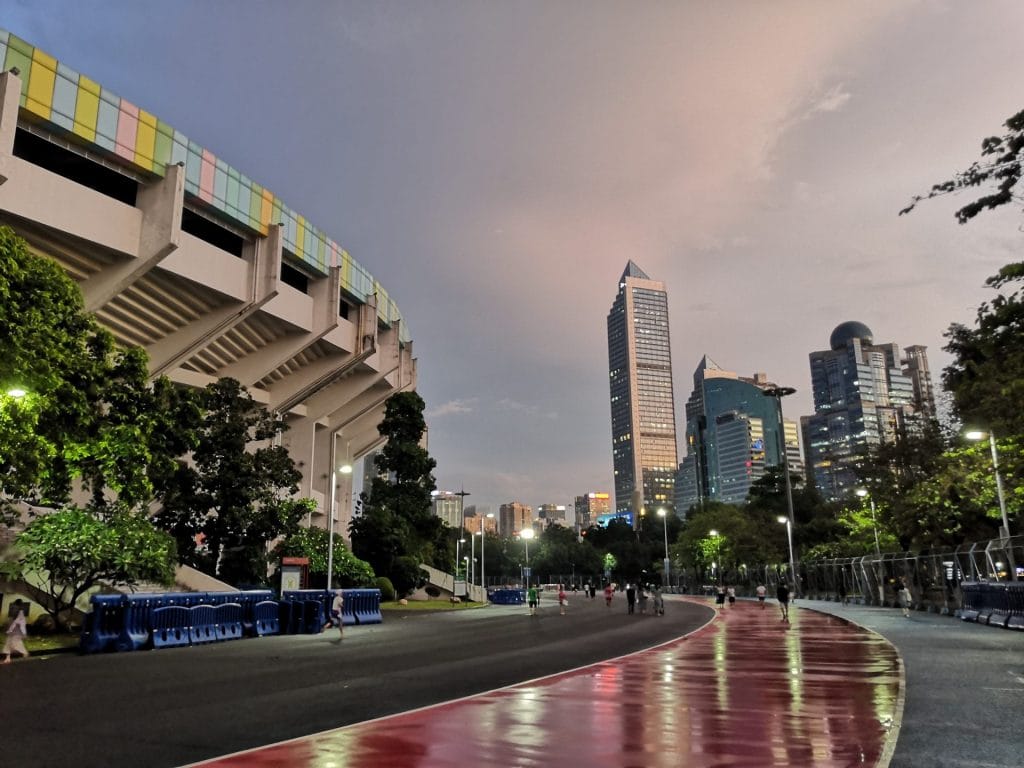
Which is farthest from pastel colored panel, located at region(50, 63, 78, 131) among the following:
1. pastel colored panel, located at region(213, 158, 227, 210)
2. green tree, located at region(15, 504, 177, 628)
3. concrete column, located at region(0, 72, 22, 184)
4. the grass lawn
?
the grass lawn

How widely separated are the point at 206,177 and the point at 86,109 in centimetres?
673

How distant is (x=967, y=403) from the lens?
82.5 feet

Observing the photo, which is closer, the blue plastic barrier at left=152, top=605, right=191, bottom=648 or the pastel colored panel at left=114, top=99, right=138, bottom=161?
the blue plastic barrier at left=152, top=605, right=191, bottom=648

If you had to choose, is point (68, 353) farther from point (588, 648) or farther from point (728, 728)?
point (728, 728)

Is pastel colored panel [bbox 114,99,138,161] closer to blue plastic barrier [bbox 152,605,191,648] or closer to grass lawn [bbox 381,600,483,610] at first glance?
blue plastic barrier [bbox 152,605,191,648]

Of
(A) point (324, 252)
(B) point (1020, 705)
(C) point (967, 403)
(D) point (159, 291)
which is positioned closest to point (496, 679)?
(B) point (1020, 705)

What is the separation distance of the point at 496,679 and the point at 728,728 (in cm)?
536

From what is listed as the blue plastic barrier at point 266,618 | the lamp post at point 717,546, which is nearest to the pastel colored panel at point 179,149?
the blue plastic barrier at point 266,618

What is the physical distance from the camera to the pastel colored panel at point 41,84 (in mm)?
30828

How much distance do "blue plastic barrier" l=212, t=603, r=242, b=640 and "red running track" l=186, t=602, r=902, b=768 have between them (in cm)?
1333

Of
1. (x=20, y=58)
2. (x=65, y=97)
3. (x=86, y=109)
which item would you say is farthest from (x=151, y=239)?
(x=20, y=58)

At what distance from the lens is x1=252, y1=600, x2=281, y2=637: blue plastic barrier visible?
928 inches

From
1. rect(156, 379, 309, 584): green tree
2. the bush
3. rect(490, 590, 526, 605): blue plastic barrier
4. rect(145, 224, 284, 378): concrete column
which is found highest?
rect(145, 224, 284, 378): concrete column

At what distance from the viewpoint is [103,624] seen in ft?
60.6
